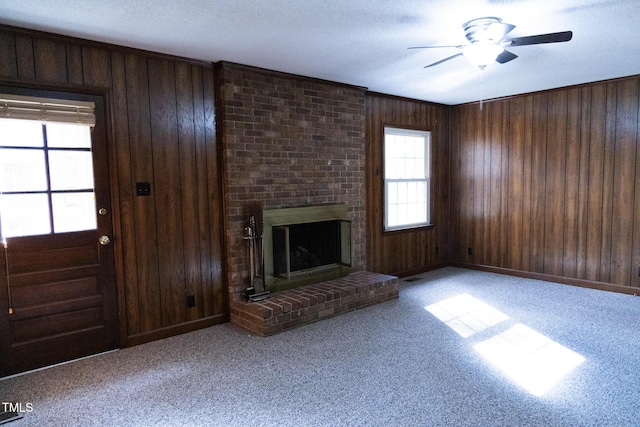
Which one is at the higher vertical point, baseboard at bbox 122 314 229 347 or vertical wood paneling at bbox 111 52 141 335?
vertical wood paneling at bbox 111 52 141 335

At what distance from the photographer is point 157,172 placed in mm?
3600

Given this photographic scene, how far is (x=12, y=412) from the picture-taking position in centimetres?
252

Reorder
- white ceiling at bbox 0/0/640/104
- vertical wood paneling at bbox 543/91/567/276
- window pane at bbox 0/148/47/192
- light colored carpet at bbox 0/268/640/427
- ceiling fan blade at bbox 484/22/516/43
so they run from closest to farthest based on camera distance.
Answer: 1. light colored carpet at bbox 0/268/640/427
2. white ceiling at bbox 0/0/640/104
3. ceiling fan blade at bbox 484/22/516/43
4. window pane at bbox 0/148/47/192
5. vertical wood paneling at bbox 543/91/567/276

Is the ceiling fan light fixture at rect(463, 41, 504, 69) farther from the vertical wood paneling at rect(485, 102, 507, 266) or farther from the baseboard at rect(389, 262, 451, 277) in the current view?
the baseboard at rect(389, 262, 451, 277)

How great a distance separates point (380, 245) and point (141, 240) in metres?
3.08

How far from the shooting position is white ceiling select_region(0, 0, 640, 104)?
2598mm

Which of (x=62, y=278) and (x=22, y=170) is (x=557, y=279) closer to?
(x=62, y=278)

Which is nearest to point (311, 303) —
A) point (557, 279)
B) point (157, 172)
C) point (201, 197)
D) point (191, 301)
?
point (191, 301)

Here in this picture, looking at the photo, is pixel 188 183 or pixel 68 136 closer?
pixel 68 136

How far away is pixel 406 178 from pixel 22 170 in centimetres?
446

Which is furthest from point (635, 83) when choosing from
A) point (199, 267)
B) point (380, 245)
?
point (199, 267)

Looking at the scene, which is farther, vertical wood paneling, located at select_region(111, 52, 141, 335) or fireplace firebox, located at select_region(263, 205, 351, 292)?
fireplace firebox, located at select_region(263, 205, 351, 292)

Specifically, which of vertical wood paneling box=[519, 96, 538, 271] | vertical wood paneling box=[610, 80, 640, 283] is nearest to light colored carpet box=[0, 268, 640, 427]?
vertical wood paneling box=[610, 80, 640, 283]

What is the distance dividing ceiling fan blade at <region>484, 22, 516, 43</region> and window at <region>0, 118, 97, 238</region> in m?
3.10
